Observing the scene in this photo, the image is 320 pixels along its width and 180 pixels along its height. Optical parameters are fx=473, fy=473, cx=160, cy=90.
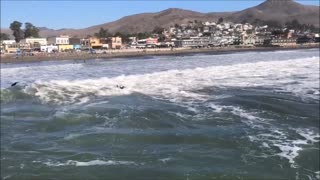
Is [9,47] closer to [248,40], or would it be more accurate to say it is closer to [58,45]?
[58,45]

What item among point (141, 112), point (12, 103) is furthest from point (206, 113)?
point (12, 103)

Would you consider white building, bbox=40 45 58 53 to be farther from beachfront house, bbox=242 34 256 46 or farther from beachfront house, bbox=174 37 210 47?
beachfront house, bbox=242 34 256 46

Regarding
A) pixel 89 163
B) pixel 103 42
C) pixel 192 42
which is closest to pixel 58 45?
pixel 103 42

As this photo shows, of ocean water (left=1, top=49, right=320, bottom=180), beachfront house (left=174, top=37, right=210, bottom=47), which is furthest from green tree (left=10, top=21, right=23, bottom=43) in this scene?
ocean water (left=1, top=49, right=320, bottom=180)

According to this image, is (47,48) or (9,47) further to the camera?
(9,47)

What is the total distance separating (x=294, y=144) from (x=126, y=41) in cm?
11468

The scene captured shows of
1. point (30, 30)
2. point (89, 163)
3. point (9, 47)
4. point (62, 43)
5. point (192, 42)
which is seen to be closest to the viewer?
point (89, 163)

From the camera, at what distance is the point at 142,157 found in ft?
31.1

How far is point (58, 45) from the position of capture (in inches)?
4048

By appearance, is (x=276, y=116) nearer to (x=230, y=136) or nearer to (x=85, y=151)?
(x=230, y=136)

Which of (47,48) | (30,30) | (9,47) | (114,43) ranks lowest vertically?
(47,48)

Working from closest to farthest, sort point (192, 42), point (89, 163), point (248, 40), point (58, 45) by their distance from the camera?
point (89, 163)
point (58, 45)
point (192, 42)
point (248, 40)

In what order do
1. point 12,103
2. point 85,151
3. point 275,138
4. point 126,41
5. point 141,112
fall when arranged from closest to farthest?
1. point 85,151
2. point 275,138
3. point 141,112
4. point 12,103
5. point 126,41

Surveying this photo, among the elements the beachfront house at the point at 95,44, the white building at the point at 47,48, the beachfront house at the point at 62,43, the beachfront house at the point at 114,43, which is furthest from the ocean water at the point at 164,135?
the beachfront house at the point at 95,44
